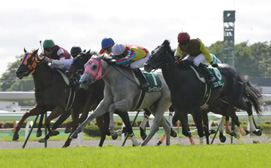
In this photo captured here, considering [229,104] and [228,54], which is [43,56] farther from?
[228,54]

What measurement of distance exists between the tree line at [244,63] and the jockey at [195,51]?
309 feet

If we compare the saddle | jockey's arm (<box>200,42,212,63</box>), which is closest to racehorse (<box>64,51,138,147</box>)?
the saddle

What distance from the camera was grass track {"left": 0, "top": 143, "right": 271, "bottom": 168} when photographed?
6.38 metres

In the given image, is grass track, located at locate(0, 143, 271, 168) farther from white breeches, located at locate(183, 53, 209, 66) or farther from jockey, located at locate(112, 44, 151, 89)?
white breeches, located at locate(183, 53, 209, 66)

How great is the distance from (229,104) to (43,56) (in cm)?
311

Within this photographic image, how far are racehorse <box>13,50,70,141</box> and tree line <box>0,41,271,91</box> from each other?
9405 cm

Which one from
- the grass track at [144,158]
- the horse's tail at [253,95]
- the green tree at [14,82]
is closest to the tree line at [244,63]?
the green tree at [14,82]

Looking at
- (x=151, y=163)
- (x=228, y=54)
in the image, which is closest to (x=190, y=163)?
(x=151, y=163)

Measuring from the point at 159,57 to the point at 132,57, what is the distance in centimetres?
69

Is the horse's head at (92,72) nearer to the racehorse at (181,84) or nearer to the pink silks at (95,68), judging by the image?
the pink silks at (95,68)

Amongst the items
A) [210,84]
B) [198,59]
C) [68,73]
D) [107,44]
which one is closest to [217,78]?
[210,84]

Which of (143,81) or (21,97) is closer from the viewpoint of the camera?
(143,81)

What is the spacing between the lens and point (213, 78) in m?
10.2

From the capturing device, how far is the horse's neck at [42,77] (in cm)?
1059
